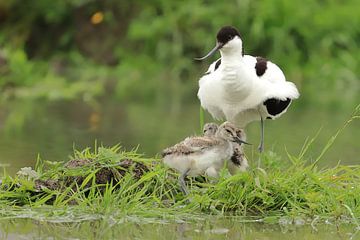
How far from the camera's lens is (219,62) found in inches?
335

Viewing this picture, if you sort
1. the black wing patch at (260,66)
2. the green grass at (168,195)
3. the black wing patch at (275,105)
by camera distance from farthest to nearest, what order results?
the black wing patch at (260,66) < the black wing patch at (275,105) < the green grass at (168,195)

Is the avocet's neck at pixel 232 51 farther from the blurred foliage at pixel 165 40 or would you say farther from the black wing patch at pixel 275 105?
the blurred foliage at pixel 165 40

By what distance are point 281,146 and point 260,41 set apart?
7611 millimetres

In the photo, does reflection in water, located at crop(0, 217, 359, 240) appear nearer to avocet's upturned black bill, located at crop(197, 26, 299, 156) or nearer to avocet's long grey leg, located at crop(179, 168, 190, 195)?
avocet's long grey leg, located at crop(179, 168, 190, 195)

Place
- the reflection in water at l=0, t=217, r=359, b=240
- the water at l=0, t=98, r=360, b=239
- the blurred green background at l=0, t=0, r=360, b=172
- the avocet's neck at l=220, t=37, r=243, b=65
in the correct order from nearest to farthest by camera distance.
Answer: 1. the reflection in water at l=0, t=217, r=359, b=240
2. the water at l=0, t=98, r=360, b=239
3. the avocet's neck at l=220, t=37, r=243, b=65
4. the blurred green background at l=0, t=0, r=360, b=172

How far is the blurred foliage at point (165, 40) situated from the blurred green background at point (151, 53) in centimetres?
2

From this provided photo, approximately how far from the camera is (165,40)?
17797 mm

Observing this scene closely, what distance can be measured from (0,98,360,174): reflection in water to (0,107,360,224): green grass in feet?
4.87

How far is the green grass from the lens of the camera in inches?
256

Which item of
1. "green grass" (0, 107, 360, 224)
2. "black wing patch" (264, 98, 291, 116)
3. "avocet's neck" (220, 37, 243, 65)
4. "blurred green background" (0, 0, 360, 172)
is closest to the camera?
"green grass" (0, 107, 360, 224)

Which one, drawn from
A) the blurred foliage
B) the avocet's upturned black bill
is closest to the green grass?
the avocet's upturned black bill

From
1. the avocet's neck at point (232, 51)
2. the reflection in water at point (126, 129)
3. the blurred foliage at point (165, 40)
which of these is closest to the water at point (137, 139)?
the reflection in water at point (126, 129)

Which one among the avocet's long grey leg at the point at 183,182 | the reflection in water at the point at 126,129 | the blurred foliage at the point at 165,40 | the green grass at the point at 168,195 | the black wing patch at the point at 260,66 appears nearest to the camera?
the green grass at the point at 168,195

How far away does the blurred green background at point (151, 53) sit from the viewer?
13.9 metres
